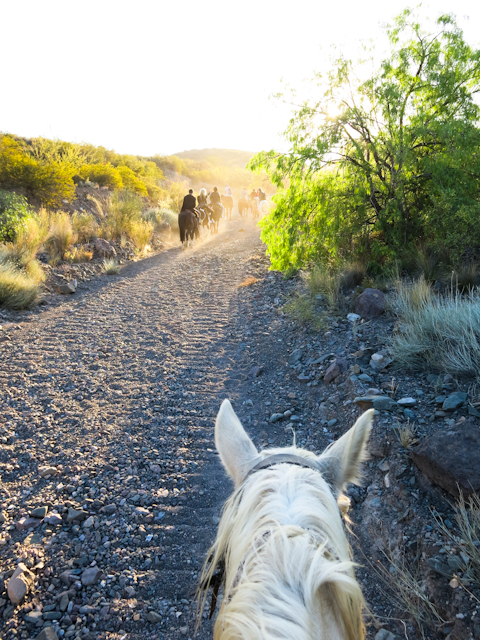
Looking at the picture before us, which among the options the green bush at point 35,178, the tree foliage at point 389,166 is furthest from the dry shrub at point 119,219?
the tree foliage at point 389,166

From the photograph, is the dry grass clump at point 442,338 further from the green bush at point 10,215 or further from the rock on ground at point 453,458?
the green bush at point 10,215

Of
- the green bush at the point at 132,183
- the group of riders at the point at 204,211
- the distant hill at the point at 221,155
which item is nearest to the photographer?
the group of riders at the point at 204,211

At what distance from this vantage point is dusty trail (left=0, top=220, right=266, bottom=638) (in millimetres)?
2316

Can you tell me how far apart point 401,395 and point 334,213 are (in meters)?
3.76

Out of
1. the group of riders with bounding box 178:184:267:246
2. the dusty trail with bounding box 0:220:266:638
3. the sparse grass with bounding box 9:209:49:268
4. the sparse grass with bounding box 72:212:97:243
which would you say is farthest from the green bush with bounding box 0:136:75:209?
the dusty trail with bounding box 0:220:266:638

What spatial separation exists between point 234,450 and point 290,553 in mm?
732

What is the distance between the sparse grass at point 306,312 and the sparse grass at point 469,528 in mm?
3214

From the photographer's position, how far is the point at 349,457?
63.1 inches

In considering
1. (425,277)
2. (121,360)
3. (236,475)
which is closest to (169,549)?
(236,475)

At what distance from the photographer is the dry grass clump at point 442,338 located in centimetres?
353

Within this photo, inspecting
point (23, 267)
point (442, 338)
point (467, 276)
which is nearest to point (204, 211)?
point (23, 267)

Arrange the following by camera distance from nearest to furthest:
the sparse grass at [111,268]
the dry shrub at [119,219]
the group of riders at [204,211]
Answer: the sparse grass at [111,268] < the dry shrub at [119,219] < the group of riders at [204,211]

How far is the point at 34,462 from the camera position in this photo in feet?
10.8

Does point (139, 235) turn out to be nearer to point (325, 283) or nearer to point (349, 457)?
point (325, 283)
